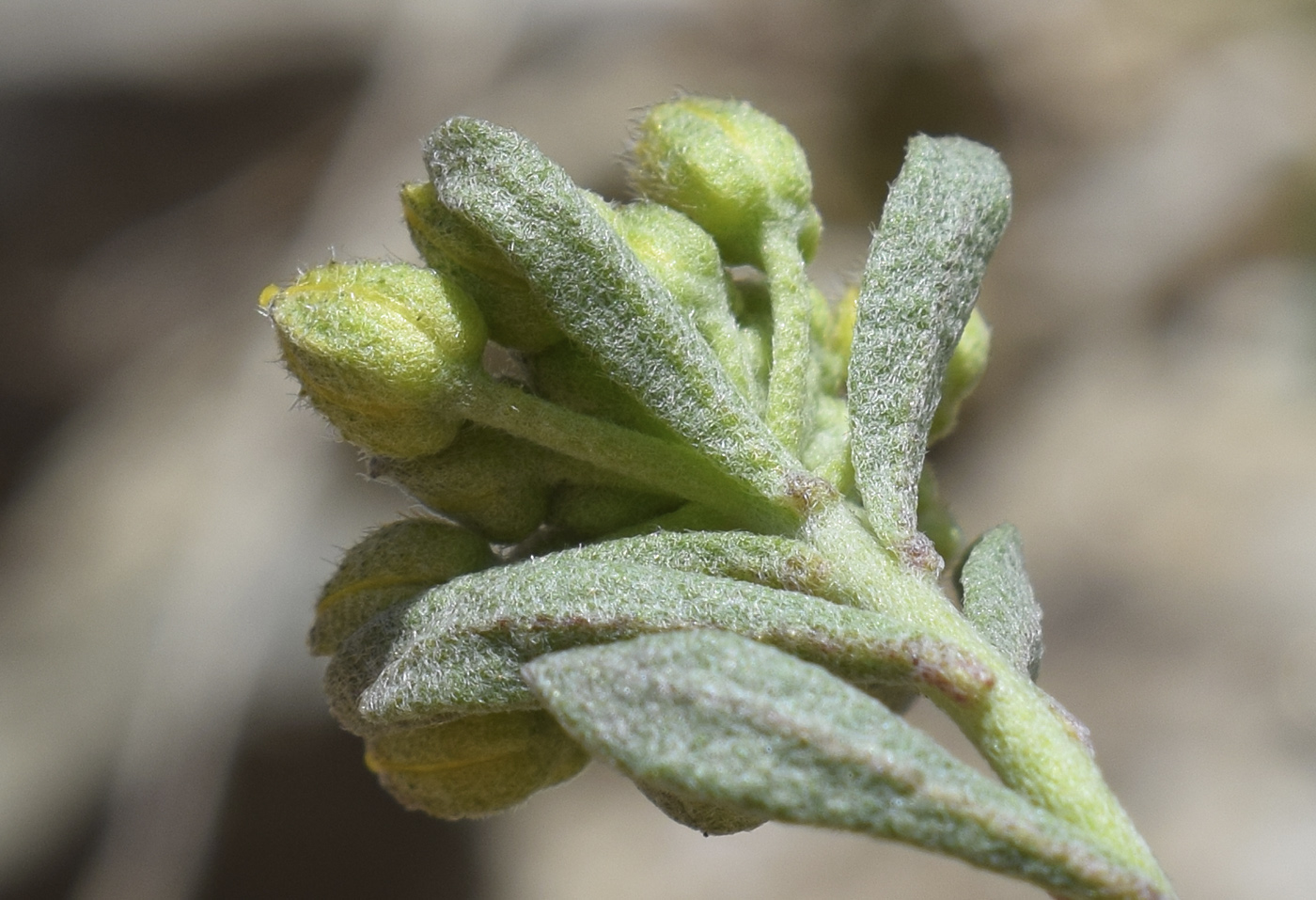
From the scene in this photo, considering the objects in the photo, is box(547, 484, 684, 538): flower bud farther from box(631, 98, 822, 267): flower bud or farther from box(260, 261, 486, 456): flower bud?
box(631, 98, 822, 267): flower bud

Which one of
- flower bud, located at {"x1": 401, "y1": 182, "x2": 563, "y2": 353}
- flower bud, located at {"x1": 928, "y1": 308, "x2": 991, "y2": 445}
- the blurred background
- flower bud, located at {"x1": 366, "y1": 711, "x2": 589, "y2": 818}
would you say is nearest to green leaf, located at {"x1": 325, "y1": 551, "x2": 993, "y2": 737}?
flower bud, located at {"x1": 366, "y1": 711, "x2": 589, "y2": 818}

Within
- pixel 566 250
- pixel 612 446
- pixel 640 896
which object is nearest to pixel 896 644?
pixel 612 446

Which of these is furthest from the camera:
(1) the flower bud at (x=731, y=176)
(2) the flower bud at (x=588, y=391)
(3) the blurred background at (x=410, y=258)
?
(3) the blurred background at (x=410, y=258)

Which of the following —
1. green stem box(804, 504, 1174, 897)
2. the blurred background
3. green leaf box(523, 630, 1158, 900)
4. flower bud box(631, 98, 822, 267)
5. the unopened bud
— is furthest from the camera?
the blurred background

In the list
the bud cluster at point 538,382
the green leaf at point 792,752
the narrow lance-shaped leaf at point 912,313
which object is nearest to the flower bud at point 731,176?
the bud cluster at point 538,382

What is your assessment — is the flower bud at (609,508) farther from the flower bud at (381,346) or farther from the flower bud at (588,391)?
the flower bud at (381,346)

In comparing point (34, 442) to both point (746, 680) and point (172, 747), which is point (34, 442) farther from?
point (746, 680)
